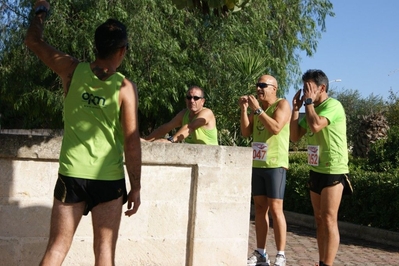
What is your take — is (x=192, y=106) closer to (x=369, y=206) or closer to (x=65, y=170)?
(x=65, y=170)

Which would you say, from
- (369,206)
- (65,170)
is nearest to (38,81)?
(369,206)

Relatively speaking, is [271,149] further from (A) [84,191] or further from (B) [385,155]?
(B) [385,155]

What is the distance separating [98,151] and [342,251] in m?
6.46

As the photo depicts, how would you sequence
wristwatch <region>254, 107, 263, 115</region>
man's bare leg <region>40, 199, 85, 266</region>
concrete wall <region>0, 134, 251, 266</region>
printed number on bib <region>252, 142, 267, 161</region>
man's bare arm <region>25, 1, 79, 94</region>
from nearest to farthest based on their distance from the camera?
man's bare leg <region>40, 199, 85, 266</region> → man's bare arm <region>25, 1, 79, 94</region> → concrete wall <region>0, 134, 251, 266</region> → wristwatch <region>254, 107, 263, 115</region> → printed number on bib <region>252, 142, 267, 161</region>

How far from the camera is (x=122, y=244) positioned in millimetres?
6227

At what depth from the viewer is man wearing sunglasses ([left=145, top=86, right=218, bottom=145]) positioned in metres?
7.39

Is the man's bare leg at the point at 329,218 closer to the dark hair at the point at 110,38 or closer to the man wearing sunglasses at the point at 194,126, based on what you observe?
the man wearing sunglasses at the point at 194,126

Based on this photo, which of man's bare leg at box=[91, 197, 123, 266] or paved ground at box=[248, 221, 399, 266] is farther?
paved ground at box=[248, 221, 399, 266]

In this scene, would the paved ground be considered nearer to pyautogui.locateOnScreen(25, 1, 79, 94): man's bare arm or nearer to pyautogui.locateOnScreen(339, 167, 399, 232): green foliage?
pyautogui.locateOnScreen(339, 167, 399, 232): green foliage

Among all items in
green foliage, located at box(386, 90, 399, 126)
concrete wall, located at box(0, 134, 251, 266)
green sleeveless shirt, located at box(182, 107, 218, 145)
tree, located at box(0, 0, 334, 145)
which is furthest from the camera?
green foliage, located at box(386, 90, 399, 126)

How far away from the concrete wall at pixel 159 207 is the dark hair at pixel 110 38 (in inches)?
69.3

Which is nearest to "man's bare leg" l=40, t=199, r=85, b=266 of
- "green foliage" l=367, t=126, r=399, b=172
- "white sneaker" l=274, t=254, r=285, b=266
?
"white sneaker" l=274, t=254, r=285, b=266

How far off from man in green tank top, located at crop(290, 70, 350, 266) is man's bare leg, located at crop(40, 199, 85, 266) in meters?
3.00

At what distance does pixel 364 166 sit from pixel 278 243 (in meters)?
8.46
